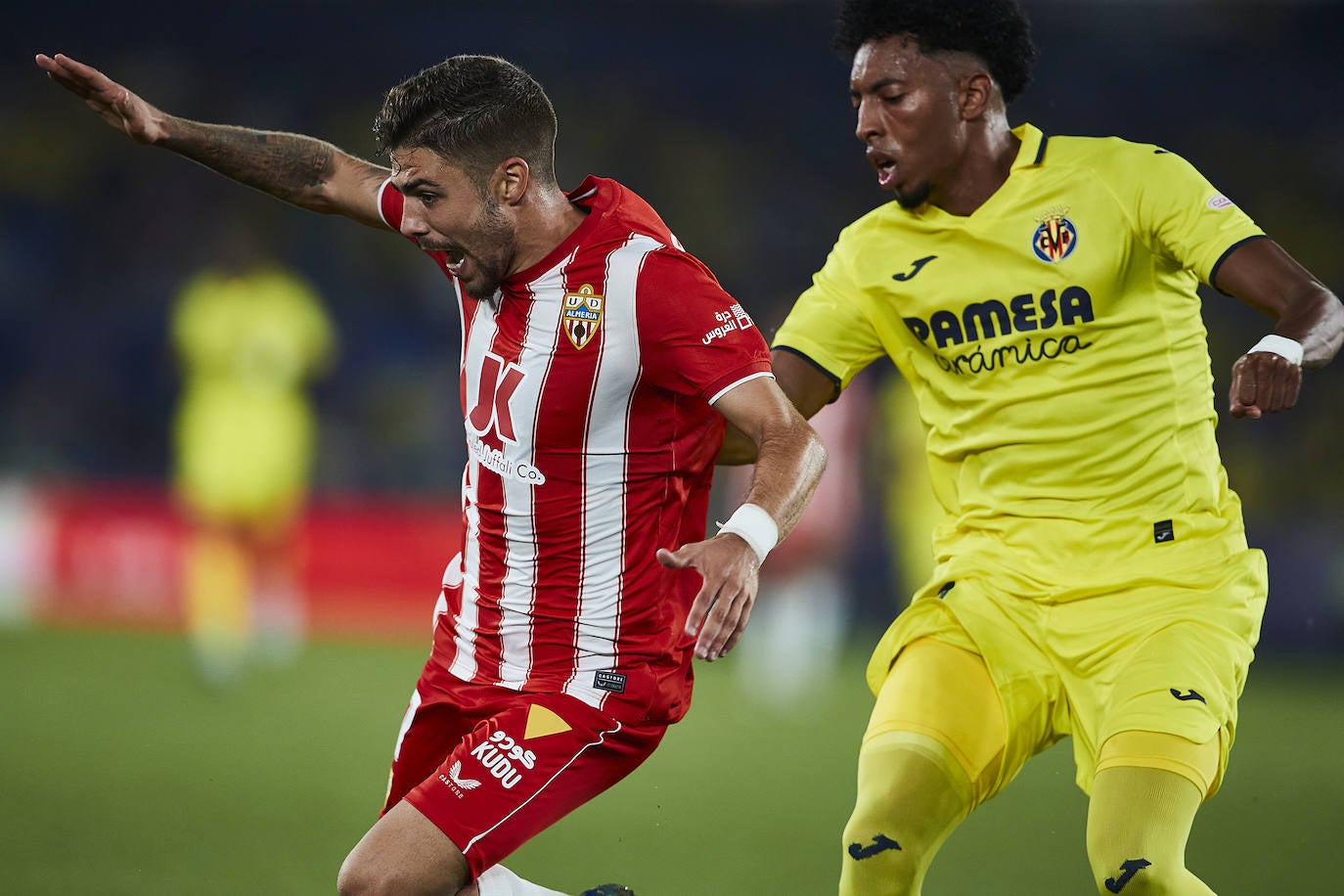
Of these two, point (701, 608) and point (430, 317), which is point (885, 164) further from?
point (430, 317)

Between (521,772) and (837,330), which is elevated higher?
(837,330)

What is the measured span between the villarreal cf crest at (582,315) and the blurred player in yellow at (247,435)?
245 inches

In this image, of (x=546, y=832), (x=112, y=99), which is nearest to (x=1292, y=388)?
(x=112, y=99)

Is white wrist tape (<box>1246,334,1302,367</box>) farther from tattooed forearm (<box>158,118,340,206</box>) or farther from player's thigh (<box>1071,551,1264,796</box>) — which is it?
tattooed forearm (<box>158,118,340,206</box>)

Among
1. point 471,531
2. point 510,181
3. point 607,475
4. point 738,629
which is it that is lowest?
point 738,629

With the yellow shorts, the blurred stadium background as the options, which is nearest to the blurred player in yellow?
the blurred stadium background

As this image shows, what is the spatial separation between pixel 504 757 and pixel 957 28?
Answer: 2.17 meters

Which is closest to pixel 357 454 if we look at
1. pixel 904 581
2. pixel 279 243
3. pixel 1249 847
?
pixel 279 243

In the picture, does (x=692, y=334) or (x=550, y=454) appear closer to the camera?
(x=692, y=334)

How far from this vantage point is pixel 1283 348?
120 inches

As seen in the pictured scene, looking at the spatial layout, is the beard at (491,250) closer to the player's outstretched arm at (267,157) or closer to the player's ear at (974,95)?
the player's outstretched arm at (267,157)

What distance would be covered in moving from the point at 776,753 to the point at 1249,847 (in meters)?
2.32

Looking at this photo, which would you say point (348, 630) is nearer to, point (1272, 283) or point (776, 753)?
point (776, 753)

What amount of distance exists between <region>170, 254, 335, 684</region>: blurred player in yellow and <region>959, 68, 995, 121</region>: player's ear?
6360 mm
